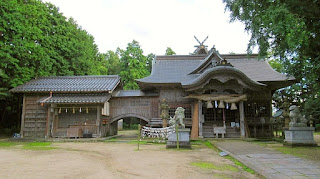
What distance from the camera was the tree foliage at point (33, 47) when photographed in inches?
625

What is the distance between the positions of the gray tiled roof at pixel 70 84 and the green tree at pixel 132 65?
13.6 meters

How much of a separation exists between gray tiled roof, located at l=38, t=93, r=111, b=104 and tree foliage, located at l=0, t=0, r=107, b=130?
3.06 m

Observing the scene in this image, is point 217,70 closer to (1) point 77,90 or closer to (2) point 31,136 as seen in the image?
(1) point 77,90

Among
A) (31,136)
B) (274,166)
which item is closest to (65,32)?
(31,136)

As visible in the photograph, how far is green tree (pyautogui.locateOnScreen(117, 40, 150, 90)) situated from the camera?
108ft

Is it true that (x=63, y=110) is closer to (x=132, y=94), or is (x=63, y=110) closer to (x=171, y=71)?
(x=132, y=94)

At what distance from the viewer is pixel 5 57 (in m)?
15.4

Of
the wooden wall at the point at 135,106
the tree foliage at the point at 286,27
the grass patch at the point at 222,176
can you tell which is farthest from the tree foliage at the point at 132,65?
the grass patch at the point at 222,176

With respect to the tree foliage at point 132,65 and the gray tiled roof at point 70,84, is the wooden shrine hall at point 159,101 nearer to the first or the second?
the gray tiled roof at point 70,84

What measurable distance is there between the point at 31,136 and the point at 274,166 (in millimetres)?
16562

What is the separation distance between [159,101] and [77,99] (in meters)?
6.20

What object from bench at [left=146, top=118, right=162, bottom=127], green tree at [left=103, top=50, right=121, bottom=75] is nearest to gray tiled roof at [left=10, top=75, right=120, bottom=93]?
bench at [left=146, top=118, right=162, bottom=127]

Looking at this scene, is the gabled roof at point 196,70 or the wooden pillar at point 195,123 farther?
the gabled roof at point 196,70

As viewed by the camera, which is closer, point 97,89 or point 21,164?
point 21,164
